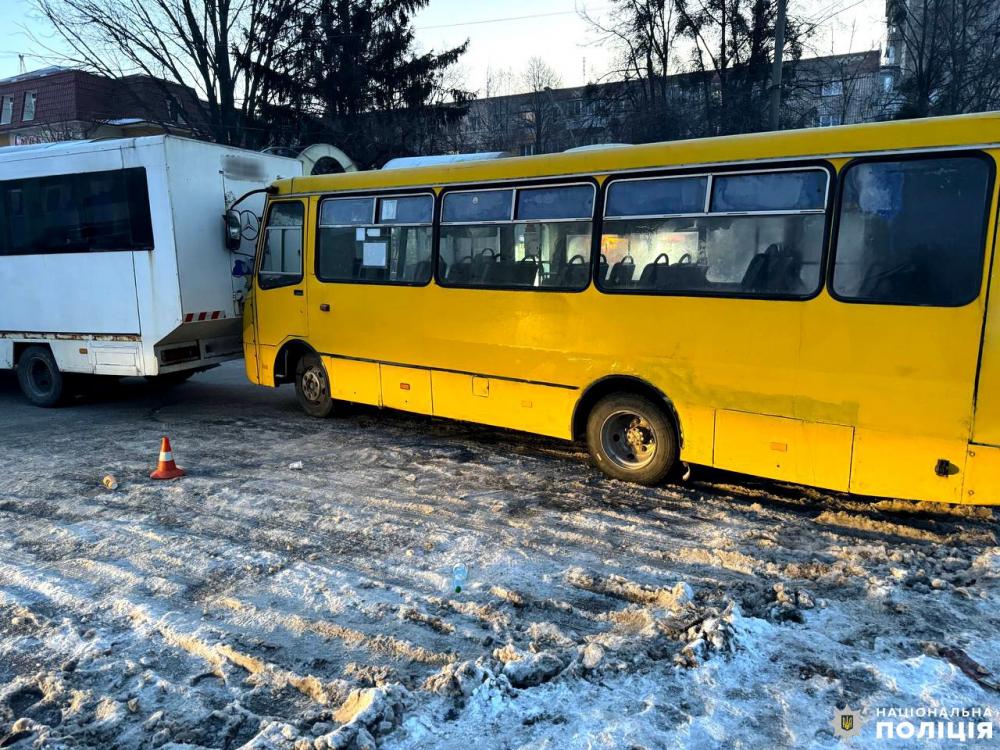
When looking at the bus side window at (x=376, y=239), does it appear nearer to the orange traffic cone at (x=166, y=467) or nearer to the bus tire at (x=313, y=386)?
the bus tire at (x=313, y=386)

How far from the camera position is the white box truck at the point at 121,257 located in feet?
27.4

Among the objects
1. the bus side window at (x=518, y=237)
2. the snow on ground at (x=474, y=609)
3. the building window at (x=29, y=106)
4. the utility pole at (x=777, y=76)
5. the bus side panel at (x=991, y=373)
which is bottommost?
the snow on ground at (x=474, y=609)

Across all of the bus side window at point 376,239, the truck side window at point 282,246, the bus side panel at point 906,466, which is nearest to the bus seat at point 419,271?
the bus side window at point 376,239

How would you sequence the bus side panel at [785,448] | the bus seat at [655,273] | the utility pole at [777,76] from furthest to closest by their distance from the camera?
the utility pole at [777,76] → the bus seat at [655,273] → the bus side panel at [785,448]

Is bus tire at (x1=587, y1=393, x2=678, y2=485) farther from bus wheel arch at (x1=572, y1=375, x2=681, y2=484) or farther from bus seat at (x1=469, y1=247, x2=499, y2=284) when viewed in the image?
bus seat at (x1=469, y1=247, x2=499, y2=284)

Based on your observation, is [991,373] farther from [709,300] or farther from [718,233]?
[718,233]

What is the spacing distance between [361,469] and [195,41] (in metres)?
22.3

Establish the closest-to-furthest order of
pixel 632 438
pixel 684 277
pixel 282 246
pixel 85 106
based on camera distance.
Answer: pixel 684 277 → pixel 632 438 → pixel 282 246 → pixel 85 106

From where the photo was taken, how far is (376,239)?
761 cm

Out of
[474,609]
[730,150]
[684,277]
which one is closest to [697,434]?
[684,277]

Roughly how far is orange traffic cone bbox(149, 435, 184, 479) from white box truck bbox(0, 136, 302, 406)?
2556 mm

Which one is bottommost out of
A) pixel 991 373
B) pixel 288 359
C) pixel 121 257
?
pixel 288 359

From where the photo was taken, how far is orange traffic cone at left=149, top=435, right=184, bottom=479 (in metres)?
6.28

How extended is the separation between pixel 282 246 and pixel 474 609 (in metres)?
6.04
